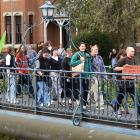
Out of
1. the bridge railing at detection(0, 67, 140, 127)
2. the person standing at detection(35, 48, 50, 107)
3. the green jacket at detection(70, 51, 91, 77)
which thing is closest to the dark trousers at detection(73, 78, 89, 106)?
the bridge railing at detection(0, 67, 140, 127)

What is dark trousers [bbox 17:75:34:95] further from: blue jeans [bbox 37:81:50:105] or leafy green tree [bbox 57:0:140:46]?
leafy green tree [bbox 57:0:140:46]

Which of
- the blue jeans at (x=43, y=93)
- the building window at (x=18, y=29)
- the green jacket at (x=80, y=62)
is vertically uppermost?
the building window at (x=18, y=29)

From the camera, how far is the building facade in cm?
4656

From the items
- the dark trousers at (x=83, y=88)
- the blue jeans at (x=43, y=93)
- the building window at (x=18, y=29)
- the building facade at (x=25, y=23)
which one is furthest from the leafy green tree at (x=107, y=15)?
the dark trousers at (x=83, y=88)

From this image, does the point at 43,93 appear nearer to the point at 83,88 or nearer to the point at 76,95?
the point at 76,95

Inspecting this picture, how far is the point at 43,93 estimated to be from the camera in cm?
1130

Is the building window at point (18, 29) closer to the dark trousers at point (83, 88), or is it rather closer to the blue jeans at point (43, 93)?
the blue jeans at point (43, 93)

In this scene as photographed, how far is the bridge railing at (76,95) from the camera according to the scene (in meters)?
9.48

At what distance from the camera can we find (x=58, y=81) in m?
10.9

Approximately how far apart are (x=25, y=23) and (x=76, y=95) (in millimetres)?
36035

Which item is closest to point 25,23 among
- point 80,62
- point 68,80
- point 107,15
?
point 107,15

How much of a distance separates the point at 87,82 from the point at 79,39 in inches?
750

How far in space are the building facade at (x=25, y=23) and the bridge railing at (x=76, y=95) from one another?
3401 centimetres

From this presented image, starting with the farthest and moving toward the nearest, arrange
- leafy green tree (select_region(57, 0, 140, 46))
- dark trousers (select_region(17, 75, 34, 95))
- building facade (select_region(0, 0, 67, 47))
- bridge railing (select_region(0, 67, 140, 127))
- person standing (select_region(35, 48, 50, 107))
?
building facade (select_region(0, 0, 67, 47)) < leafy green tree (select_region(57, 0, 140, 46)) < dark trousers (select_region(17, 75, 34, 95)) < person standing (select_region(35, 48, 50, 107)) < bridge railing (select_region(0, 67, 140, 127))
